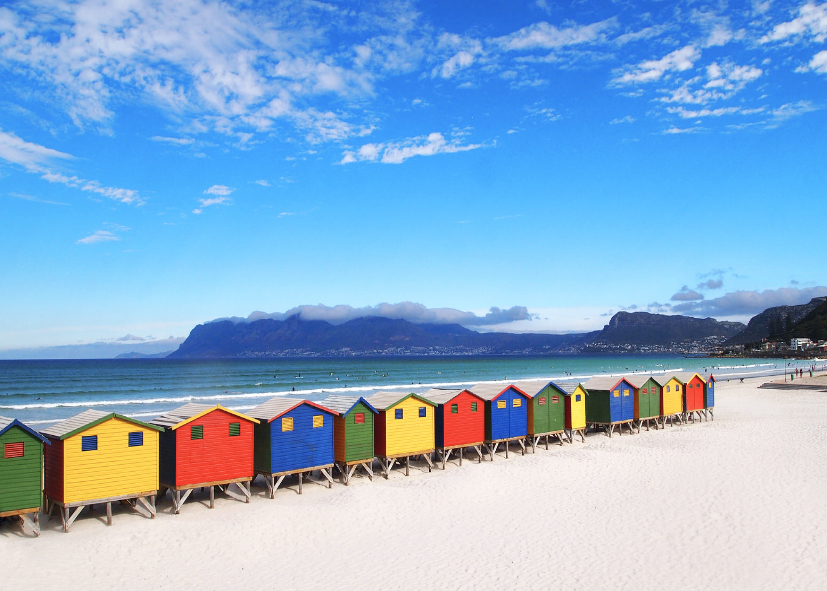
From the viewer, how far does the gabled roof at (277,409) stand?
1966 centimetres

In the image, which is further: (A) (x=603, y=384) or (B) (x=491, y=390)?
(A) (x=603, y=384)

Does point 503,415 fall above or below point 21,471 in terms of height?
below

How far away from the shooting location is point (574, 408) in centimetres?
2920

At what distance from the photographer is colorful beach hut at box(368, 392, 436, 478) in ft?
72.7

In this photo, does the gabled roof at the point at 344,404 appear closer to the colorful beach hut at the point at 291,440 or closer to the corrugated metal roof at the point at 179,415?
the colorful beach hut at the point at 291,440

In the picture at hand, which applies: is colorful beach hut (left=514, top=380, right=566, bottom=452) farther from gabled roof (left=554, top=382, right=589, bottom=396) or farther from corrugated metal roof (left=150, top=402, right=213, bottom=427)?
corrugated metal roof (left=150, top=402, right=213, bottom=427)

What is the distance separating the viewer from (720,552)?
14703 millimetres

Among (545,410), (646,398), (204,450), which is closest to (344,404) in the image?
(204,450)

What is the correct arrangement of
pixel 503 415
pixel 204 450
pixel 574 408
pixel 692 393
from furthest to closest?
1. pixel 692 393
2. pixel 574 408
3. pixel 503 415
4. pixel 204 450

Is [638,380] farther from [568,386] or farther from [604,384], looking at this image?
[568,386]

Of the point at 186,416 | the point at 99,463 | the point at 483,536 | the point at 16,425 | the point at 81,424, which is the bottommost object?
the point at 483,536

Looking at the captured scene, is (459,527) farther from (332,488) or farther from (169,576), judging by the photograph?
(169,576)

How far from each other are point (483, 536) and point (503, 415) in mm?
10460

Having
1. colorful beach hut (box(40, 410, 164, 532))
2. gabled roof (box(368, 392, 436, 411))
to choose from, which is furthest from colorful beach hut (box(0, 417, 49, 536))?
gabled roof (box(368, 392, 436, 411))
